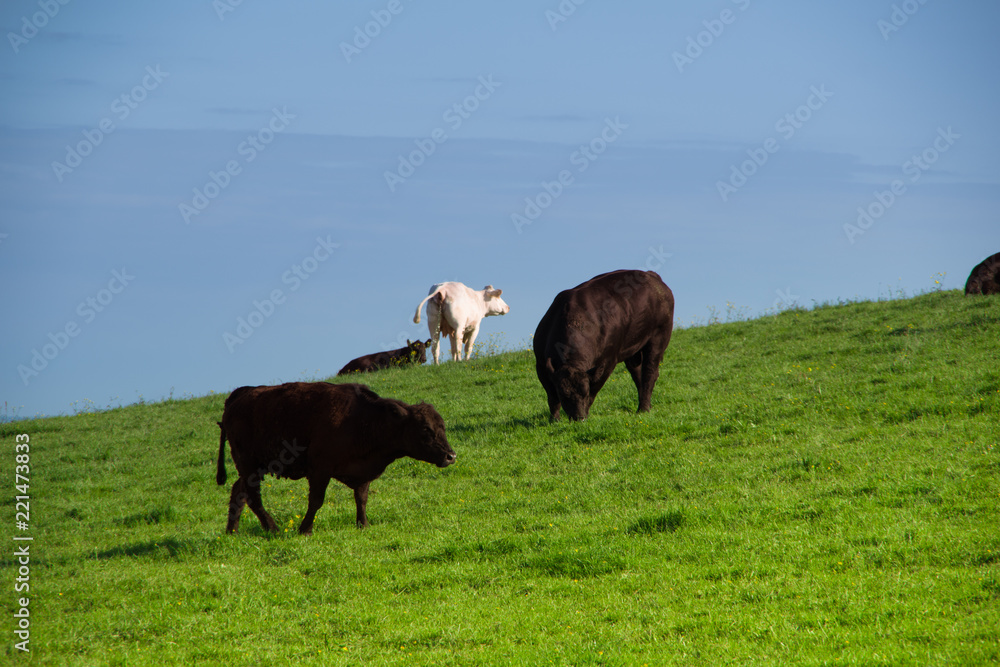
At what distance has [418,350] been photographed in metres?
27.3

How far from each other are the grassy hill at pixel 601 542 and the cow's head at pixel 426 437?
0.88 meters

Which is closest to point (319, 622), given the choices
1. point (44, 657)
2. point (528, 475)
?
point (44, 657)

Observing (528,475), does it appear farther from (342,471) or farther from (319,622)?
(319,622)

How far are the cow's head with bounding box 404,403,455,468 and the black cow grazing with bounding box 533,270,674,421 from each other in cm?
497

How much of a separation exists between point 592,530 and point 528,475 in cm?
302

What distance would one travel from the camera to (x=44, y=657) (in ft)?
23.0

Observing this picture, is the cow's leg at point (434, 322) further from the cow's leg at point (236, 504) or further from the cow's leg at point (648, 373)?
the cow's leg at point (236, 504)

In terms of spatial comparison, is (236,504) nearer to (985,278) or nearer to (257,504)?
(257,504)

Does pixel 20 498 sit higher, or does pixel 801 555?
pixel 20 498

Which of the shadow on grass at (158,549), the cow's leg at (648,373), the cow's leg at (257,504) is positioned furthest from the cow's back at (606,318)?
the shadow on grass at (158,549)

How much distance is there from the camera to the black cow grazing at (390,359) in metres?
26.7

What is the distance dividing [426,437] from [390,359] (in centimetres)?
1734

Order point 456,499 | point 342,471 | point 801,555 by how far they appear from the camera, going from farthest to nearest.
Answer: point 456,499 < point 342,471 < point 801,555

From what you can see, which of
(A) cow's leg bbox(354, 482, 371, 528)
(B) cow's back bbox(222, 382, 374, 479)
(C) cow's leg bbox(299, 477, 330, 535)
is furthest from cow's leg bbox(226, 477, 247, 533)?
(A) cow's leg bbox(354, 482, 371, 528)
